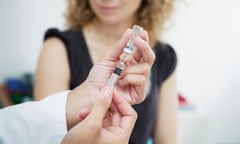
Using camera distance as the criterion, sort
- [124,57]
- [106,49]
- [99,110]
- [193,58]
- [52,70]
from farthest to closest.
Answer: [193,58] → [106,49] → [52,70] → [124,57] → [99,110]

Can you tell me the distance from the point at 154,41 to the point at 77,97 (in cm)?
50

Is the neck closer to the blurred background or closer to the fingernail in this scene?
the fingernail

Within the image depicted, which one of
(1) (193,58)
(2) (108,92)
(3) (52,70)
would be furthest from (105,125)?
(1) (193,58)

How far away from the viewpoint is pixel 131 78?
2.20 feet

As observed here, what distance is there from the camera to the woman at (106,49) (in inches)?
36.2

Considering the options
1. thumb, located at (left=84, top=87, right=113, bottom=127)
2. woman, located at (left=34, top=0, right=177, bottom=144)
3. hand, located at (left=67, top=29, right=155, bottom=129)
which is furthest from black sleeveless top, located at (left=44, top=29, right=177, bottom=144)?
thumb, located at (left=84, top=87, right=113, bottom=127)

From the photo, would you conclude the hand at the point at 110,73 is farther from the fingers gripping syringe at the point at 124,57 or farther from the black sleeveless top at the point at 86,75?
the black sleeveless top at the point at 86,75

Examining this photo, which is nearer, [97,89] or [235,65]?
[97,89]

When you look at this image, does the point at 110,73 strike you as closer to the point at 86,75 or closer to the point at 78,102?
the point at 78,102

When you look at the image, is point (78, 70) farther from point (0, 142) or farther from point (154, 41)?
point (0, 142)

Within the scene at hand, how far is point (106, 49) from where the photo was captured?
1035 mm

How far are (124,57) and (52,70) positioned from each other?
316 mm

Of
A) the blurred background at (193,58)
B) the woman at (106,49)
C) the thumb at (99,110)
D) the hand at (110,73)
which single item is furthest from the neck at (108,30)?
the blurred background at (193,58)

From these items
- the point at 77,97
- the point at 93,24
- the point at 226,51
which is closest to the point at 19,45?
the point at 93,24
